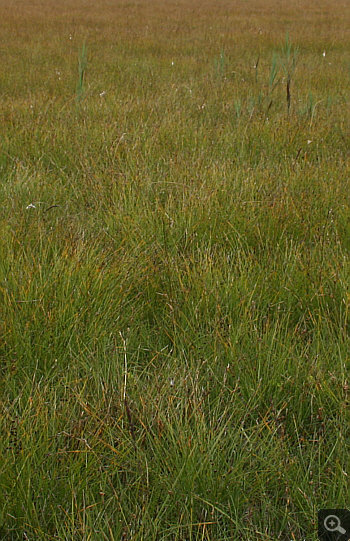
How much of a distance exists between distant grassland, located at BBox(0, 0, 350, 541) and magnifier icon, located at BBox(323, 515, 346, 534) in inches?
1.2

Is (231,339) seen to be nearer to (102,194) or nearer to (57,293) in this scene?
(57,293)

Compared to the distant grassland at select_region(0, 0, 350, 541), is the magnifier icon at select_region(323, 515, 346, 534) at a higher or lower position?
lower

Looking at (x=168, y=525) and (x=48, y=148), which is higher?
(x=48, y=148)

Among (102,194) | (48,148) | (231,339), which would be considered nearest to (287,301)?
(231,339)

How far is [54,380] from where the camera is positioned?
1.60 meters

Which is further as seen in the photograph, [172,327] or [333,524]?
[172,327]

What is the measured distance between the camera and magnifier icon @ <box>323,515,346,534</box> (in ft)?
3.65

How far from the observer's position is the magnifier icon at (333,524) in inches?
43.8

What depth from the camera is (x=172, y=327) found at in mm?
1899

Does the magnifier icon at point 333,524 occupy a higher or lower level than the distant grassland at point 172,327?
lower

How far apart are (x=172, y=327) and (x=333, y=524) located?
914 millimetres

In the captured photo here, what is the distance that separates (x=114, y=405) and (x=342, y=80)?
19.1ft

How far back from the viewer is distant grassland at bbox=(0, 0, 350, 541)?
120cm

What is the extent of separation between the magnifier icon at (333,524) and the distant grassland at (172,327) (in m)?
0.03
